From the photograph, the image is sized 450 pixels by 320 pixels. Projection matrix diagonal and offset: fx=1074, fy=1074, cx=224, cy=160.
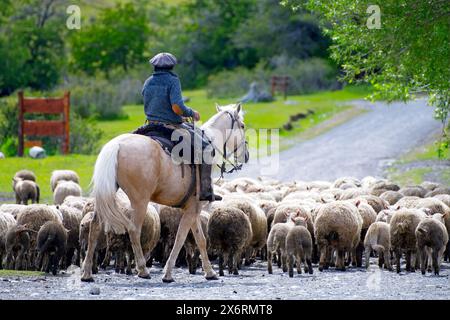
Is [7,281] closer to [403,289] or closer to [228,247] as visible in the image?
[228,247]

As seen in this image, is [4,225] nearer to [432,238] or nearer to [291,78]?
[432,238]

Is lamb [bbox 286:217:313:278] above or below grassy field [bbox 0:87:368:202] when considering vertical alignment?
above

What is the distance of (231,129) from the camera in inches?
695

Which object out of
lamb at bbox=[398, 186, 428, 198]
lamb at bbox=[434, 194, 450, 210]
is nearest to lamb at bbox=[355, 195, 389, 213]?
lamb at bbox=[434, 194, 450, 210]

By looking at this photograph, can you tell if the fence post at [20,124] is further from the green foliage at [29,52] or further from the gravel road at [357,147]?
the green foliage at [29,52]

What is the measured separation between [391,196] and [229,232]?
6396 mm

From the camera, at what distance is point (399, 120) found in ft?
187

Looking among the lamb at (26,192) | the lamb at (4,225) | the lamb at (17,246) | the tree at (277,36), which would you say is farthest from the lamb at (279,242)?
the tree at (277,36)

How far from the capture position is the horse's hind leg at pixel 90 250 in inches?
619

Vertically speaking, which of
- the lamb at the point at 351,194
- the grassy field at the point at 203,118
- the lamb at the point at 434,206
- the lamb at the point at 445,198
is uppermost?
the lamb at the point at 434,206

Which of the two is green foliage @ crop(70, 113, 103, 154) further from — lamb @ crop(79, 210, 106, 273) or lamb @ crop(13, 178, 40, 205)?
lamb @ crop(79, 210, 106, 273)

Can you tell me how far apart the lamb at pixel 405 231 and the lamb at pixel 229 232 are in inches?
96.0

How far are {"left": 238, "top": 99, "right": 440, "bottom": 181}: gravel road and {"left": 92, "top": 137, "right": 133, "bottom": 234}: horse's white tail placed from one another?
20.1 meters

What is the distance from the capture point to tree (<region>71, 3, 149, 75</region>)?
8006cm
